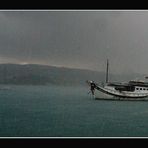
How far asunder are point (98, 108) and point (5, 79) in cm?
315

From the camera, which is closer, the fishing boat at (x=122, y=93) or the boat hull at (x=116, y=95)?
the fishing boat at (x=122, y=93)

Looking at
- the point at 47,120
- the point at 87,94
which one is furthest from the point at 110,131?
the point at 87,94

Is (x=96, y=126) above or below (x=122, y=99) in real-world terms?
below

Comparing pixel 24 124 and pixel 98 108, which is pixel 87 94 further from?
pixel 24 124

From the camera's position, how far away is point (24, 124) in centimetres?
675

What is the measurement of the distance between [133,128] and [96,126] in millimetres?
727

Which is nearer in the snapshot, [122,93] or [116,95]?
[122,93]

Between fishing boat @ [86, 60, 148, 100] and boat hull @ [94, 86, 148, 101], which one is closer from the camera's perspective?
fishing boat @ [86, 60, 148, 100]

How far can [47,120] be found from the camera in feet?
23.5

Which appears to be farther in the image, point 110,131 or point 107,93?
point 107,93
